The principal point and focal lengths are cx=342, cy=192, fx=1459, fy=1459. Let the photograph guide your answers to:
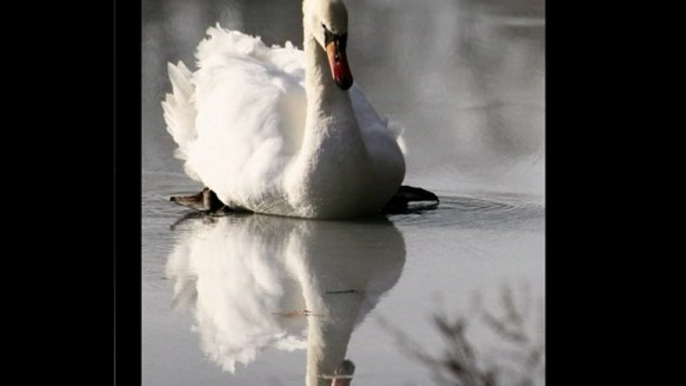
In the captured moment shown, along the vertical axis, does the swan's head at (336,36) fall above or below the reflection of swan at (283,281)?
above

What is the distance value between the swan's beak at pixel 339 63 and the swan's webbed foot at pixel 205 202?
17.0 inches

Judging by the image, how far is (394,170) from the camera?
3.60 m

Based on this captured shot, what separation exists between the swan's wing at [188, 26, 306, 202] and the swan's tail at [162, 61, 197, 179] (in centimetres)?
2

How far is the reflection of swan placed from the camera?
261 centimetres

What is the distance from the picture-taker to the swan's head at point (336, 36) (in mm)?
3514

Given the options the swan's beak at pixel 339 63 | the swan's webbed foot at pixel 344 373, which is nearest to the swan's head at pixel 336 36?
the swan's beak at pixel 339 63

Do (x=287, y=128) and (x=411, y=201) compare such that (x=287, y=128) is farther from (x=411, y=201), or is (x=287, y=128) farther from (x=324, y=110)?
(x=411, y=201)

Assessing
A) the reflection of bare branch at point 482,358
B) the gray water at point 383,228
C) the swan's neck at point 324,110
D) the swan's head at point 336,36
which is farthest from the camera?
the swan's neck at point 324,110
